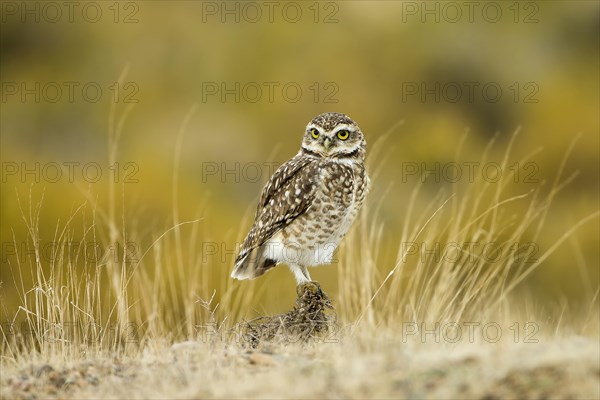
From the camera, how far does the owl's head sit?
907 cm

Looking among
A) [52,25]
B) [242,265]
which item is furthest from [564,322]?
[52,25]

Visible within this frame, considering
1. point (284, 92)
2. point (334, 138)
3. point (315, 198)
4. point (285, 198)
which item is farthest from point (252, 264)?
point (284, 92)

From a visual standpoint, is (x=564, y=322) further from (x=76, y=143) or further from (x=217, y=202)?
(x=76, y=143)

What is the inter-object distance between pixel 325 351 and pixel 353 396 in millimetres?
1236

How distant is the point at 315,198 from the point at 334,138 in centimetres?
54

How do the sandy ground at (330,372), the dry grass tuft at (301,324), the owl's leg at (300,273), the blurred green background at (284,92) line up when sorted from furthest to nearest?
the blurred green background at (284,92) → the owl's leg at (300,273) → the dry grass tuft at (301,324) → the sandy ground at (330,372)

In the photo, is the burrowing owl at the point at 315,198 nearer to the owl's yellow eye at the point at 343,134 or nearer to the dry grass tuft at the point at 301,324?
the owl's yellow eye at the point at 343,134

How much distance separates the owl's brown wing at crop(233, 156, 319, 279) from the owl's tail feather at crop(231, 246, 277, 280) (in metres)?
0.07

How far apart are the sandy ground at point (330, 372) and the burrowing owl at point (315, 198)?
1.65m

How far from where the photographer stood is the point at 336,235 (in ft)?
30.6

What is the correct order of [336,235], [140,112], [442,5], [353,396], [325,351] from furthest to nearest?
[442,5] < [140,112] < [336,235] < [325,351] < [353,396]

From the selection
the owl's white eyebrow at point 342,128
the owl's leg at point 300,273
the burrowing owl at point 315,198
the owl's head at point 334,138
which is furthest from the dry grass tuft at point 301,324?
the owl's white eyebrow at point 342,128

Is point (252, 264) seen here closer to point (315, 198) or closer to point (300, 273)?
point (300, 273)

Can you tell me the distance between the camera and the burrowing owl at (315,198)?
9.07m
